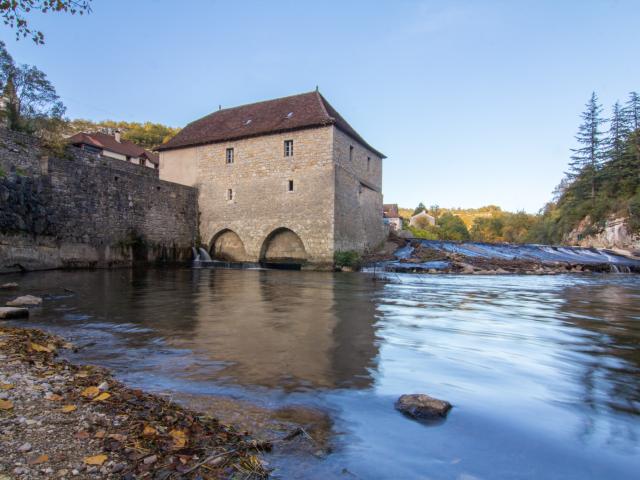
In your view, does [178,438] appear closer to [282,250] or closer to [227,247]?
[282,250]

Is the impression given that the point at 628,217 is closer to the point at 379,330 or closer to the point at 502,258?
the point at 502,258

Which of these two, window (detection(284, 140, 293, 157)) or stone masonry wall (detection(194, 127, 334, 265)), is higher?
window (detection(284, 140, 293, 157))

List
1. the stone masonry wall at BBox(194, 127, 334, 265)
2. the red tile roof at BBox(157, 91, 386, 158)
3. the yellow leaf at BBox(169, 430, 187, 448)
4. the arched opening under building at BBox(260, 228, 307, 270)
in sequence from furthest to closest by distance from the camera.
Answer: the arched opening under building at BBox(260, 228, 307, 270), the red tile roof at BBox(157, 91, 386, 158), the stone masonry wall at BBox(194, 127, 334, 265), the yellow leaf at BBox(169, 430, 187, 448)

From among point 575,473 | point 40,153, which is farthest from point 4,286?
point 575,473

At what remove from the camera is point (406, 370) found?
4090 millimetres

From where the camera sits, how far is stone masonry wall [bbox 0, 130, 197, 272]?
49.0ft

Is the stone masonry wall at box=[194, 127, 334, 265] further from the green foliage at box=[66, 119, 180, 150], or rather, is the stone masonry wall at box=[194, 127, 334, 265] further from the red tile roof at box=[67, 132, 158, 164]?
the green foliage at box=[66, 119, 180, 150]

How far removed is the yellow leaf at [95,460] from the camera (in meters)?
1.94

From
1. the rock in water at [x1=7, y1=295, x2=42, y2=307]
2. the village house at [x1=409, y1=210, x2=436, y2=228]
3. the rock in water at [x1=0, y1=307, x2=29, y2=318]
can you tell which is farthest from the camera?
the village house at [x1=409, y1=210, x2=436, y2=228]

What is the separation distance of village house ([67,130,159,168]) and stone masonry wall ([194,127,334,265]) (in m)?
18.8

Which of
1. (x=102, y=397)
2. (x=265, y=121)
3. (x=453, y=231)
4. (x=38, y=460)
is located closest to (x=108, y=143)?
(x=265, y=121)

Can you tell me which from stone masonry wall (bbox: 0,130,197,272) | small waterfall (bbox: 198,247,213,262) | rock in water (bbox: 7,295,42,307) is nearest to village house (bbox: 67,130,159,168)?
stone masonry wall (bbox: 0,130,197,272)

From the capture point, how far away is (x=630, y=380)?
153 inches

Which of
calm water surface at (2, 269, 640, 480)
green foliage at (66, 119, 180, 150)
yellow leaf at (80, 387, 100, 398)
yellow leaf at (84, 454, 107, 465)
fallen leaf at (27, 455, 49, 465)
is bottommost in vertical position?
calm water surface at (2, 269, 640, 480)
